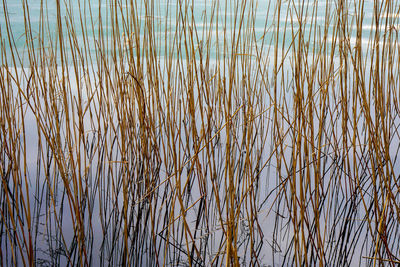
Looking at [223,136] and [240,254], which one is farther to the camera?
[223,136]

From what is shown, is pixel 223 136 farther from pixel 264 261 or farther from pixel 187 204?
pixel 264 261

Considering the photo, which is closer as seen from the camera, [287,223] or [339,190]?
[287,223]

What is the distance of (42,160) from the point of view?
1.53 m

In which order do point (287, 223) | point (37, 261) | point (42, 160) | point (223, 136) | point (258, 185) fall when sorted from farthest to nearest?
point (223, 136)
point (42, 160)
point (258, 185)
point (287, 223)
point (37, 261)

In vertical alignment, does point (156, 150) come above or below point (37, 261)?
above

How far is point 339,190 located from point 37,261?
0.81 metres

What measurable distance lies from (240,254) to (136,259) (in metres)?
0.22

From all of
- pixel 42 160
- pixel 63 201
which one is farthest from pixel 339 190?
pixel 42 160

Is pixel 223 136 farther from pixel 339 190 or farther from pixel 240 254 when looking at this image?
pixel 240 254

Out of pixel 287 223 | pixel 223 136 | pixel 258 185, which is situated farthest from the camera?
pixel 223 136

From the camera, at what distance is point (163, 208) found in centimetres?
126

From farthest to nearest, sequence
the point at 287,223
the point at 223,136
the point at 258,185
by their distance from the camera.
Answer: the point at 223,136
the point at 258,185
the point at 287,223

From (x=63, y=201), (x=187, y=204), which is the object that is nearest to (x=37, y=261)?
(x=63, y=201)

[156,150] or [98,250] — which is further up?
[156,150]
